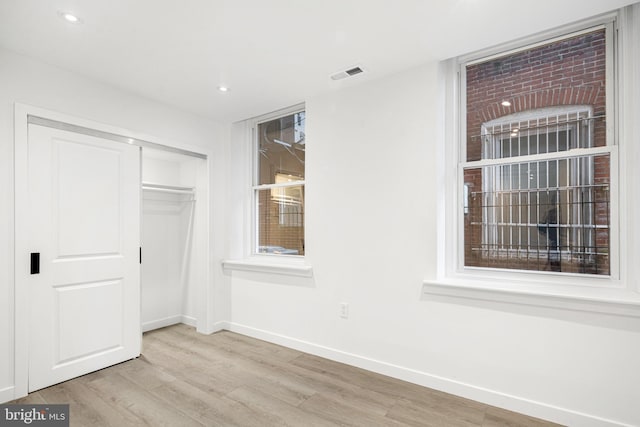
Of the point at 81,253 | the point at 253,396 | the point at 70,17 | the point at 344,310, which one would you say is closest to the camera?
the point at 70,17

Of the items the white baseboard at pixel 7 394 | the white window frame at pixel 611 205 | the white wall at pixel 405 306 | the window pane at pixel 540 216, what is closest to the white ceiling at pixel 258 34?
the white window frame at pixel 611 205

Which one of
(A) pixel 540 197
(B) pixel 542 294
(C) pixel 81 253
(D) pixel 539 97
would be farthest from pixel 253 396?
(D) pixel 539 97

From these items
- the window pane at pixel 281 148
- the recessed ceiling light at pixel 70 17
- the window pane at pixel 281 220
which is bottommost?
the window pane at pixel 281 220

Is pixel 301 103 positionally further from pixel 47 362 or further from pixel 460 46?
pixel 47 362

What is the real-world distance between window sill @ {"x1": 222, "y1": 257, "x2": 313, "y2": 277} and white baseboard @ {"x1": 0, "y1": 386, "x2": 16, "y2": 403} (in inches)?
79.5

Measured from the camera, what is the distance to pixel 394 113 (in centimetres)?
284

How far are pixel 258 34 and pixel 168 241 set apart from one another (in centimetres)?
290

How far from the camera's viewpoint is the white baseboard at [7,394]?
2.35 meters

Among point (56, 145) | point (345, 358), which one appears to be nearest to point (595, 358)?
point (345, 358)

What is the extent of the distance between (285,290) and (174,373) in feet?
4.03

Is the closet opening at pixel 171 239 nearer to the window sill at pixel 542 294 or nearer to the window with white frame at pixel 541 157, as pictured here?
the window sill at pixel 542 294

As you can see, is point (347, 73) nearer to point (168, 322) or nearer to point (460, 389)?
point (460, 389)

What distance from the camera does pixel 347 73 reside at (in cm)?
284

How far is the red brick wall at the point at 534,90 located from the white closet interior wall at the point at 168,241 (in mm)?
3029
